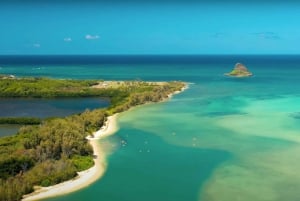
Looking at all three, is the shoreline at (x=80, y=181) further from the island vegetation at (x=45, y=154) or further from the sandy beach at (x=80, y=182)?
the island vegetation at (x=45, y=154)

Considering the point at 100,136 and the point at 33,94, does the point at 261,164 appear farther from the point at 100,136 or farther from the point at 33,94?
the point at 33,94

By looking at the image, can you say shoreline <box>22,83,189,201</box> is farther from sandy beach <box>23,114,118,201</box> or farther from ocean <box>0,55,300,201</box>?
ocean <box>0,55,300,201</box>

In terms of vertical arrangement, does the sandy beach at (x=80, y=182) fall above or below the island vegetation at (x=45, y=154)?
below

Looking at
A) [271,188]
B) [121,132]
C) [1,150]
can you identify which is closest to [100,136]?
[121,132]

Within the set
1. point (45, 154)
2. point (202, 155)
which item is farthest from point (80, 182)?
point (202, 155)

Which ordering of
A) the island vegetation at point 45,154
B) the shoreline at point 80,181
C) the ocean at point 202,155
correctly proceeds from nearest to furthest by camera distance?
the shoreline at point 80,181
the ocean at point 202,155
the island vegetation at point 45,154

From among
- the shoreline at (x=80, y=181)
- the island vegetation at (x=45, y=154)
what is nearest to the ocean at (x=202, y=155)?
the shoreline at (x=80, y=181)

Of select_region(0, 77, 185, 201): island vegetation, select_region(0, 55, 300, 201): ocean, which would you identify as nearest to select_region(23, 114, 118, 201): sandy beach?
select_region(0, 77, 185, 201): island vegetation

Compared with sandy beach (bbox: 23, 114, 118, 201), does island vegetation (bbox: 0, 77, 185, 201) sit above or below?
above

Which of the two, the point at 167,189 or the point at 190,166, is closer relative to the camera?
the point at 167,189

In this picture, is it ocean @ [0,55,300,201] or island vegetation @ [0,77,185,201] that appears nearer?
ocean @ [0,55,300,201]

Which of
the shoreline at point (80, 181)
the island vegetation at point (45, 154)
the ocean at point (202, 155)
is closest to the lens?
the shoreline at point (80, 181)
